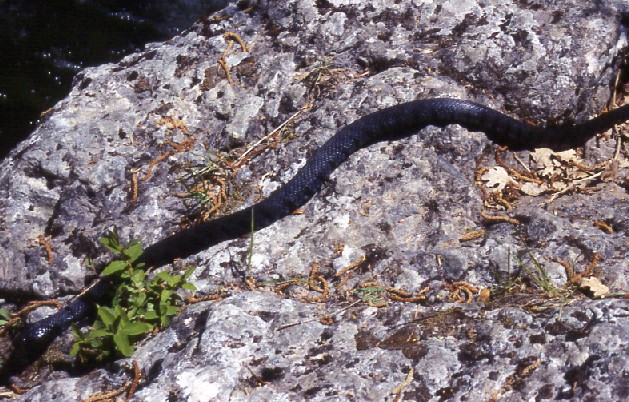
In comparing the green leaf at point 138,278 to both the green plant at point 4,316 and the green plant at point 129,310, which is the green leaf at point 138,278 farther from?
the green plant at point 4,316

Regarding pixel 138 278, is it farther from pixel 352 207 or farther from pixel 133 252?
pixel 352 207

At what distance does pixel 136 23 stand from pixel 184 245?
6938 mm

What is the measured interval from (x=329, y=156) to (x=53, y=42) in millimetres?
7113

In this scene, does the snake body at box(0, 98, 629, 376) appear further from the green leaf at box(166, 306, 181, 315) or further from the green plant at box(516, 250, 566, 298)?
the green plant at box(516, 250, 566, 298)

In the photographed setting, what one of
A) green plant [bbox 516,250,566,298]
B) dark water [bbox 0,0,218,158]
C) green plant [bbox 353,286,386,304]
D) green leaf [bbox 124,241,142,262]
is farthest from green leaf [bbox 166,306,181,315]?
dark water [bbox 0,0,218,158]

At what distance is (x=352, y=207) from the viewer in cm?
421

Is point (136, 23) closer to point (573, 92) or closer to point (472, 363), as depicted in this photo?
point (573, 92)

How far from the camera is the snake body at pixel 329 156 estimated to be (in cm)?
420

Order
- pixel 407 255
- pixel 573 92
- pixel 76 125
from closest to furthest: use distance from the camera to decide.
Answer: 1. pixel 407 255
2. pixel 573 92
3. pixel 76 125

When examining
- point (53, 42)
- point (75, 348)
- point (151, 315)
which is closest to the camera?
point (75, 348)

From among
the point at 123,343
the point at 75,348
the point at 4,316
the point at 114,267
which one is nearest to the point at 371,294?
the point at 123,343

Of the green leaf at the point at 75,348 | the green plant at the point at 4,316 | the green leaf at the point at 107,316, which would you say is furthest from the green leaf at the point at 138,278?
the green plant at the point at 4,316

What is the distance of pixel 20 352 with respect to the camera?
163 inches

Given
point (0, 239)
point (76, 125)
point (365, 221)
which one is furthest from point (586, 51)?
point (0, 239)
